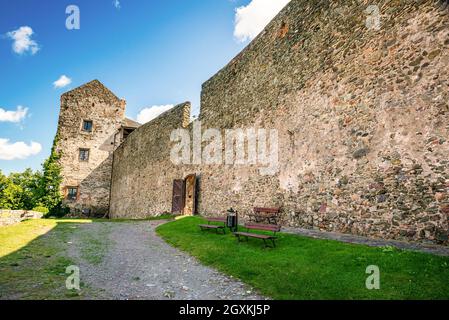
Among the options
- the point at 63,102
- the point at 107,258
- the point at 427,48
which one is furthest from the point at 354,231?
the point at 63,102

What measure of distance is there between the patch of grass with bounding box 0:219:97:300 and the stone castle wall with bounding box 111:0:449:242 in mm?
6428

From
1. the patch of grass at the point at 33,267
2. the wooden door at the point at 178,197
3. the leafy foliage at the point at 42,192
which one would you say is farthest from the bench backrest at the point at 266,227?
the leafy foliage at the point at 42,192

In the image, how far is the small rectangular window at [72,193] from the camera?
81.9 feet

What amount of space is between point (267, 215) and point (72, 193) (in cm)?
2146

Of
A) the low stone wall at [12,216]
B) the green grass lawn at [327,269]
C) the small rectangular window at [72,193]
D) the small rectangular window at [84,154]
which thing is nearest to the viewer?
the green grass lawn at [327,269]

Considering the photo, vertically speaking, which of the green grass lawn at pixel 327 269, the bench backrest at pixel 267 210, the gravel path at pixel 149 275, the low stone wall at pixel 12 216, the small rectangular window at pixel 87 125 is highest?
the small rectangular window at pixel 87 125

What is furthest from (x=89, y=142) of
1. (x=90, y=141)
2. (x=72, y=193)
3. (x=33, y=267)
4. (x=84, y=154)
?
(x=33, y=267)

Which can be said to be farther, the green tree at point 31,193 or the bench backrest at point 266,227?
the green tree at point 31,193

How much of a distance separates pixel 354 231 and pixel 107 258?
244 inches

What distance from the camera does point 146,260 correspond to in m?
6.57

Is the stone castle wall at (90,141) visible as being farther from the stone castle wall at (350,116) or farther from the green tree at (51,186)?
the stone castle wall at (350,116)

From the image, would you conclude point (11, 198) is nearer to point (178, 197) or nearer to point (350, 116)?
point (178, 197)

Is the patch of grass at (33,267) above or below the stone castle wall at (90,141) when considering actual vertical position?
below

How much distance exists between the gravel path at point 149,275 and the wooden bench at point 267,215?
12.1 ft
